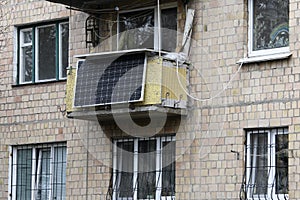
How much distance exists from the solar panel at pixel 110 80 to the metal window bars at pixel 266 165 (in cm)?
209

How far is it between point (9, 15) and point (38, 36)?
0.85 metres

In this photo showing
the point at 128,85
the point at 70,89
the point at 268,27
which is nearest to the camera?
the point at 268,27

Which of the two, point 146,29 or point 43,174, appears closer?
point 146,29

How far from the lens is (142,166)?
1848 centimetres

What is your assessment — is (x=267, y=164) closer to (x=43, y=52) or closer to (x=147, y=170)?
(x=147, y=170)

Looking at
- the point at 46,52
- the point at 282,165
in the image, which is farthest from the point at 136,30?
the point at 282,165

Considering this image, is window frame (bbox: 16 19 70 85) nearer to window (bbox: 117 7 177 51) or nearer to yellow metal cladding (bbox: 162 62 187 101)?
window (bbox: 117 7 177 51)

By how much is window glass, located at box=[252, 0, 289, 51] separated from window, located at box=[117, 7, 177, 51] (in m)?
1.72

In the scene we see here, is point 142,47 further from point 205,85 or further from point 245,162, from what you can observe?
point 245,162

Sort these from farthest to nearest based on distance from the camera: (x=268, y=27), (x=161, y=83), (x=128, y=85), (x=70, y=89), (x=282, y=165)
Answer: (x=70, y=89) → (x=128, y=85) → (x=161, y=83) → (x=268, y=27) → (x=282, y=165)

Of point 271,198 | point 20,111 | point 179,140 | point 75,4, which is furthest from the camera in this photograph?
point 20,111

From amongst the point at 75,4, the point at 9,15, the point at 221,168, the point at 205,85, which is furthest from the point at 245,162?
the point at 9,15

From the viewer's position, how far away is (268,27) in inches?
672

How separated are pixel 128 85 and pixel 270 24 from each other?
2.64 meters
